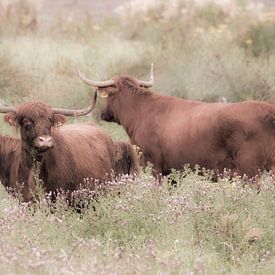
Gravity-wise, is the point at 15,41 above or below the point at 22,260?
below

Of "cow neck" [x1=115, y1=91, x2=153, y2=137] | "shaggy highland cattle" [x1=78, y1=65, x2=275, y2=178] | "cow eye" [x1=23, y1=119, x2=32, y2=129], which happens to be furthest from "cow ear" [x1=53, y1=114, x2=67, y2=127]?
"cow neck" [x1=115, y1=91, x2=153, y2=137]

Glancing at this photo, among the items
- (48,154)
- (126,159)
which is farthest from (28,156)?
(126,159)

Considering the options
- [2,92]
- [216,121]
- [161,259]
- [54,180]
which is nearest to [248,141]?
[216,121]

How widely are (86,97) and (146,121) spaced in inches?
161

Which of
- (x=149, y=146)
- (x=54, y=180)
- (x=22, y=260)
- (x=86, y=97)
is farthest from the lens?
(x=86, y=97)

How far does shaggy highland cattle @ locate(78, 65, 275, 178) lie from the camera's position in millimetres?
11047

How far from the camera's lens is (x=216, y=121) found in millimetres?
11289

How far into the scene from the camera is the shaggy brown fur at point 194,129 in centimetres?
1105

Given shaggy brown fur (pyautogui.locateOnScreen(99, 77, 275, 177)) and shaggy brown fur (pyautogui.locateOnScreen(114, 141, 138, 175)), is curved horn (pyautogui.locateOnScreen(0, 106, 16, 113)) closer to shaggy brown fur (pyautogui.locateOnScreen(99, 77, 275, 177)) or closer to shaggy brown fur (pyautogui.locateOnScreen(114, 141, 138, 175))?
shaggy brown fur (pyautogui.locateOnScreen(114, 141, 138, 175))

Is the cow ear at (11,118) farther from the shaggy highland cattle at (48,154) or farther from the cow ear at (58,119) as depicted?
the cow ear at (58,119)

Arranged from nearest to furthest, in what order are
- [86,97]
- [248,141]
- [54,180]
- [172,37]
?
[54,180], [248,141], [86,97], [172,37]

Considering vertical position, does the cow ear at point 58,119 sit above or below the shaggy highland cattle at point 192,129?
above

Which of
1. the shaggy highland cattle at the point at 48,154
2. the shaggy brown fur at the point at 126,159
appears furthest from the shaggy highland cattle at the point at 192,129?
the shaggy highland cattle at the point at 48,154

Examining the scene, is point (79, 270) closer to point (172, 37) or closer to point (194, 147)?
point (194, 147)
